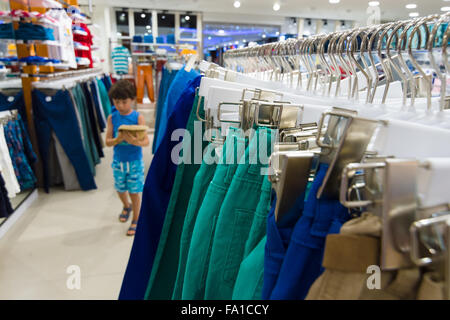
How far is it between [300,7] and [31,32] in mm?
7667

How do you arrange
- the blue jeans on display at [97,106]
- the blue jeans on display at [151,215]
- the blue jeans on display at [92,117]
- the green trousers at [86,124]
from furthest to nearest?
the blue jeans on display at [97,106], the blue jeans on display at [92,117], the green trousers at [86,124], the blue jeans on display at [151,215]

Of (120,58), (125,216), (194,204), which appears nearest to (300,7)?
(120,58)

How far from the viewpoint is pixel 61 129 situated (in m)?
3.36

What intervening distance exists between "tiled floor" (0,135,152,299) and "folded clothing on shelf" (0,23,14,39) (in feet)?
5.24

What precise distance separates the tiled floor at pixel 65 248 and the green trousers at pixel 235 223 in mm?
1549

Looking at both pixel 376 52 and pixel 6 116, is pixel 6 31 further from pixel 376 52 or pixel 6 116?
pixel 376 52

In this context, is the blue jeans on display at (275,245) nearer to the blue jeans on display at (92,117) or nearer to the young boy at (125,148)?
the young boy at (125,148)

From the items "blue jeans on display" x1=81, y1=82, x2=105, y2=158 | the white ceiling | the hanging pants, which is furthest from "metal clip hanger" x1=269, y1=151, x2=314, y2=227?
the white ceiling

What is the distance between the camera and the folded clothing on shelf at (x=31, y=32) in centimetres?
322

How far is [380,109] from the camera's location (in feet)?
2.17

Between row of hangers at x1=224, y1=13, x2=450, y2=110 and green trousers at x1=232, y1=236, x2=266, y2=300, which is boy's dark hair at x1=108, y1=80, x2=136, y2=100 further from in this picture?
green trousers at x1=232, y1=236, x2=266, y2=300

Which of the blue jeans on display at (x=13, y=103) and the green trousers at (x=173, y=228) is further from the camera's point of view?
the blue jeans on display at (x=13, y=103)

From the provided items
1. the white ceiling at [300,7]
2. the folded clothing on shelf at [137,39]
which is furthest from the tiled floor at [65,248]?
the white ceiling at [300,7]

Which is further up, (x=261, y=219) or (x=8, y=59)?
(x=8, y=59)
